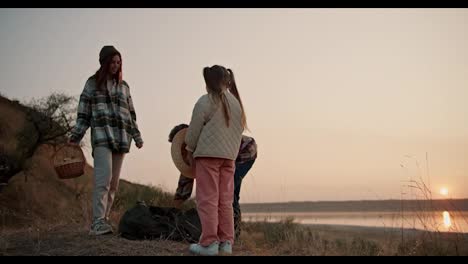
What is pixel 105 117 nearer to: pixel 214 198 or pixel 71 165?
pixel 71 165

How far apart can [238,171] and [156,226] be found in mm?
1206

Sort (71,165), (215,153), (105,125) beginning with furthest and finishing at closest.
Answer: (71,165) → (105,125) → (215,153)

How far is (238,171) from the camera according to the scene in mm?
6438

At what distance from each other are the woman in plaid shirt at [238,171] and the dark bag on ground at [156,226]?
0.35 metres

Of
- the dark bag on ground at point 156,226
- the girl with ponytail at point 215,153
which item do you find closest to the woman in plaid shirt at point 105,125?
the dark bag on ground at point 156,226

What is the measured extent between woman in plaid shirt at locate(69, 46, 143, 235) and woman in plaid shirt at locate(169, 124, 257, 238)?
0.64 meters

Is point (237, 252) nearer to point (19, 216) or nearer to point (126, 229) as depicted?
point (126, 229)

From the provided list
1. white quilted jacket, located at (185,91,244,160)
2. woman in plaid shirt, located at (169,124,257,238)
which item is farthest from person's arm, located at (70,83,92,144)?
white quilted jacket, located at (185,91,244,160)

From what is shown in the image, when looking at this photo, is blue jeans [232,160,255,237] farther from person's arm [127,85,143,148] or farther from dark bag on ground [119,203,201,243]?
person's arm [127,85,143,148]

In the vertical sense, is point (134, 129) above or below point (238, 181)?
above

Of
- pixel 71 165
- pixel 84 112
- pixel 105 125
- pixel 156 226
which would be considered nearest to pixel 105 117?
pixel 105 125

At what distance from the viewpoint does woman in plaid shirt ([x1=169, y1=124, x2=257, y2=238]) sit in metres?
6.41
